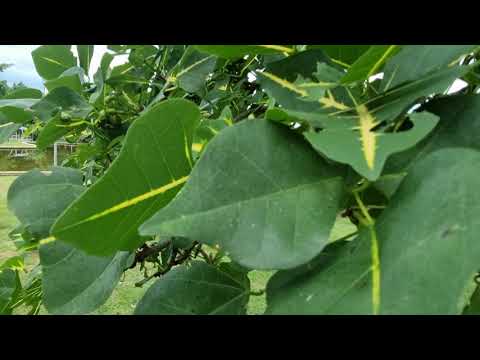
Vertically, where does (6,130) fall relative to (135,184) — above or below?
below

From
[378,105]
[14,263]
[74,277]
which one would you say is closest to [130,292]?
[14,263]

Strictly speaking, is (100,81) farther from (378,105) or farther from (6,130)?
(378,105)

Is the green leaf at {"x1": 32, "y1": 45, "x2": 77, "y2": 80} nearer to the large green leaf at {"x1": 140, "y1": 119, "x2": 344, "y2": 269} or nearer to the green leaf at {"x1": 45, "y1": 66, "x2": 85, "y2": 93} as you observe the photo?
the green leaf at {"x1": 45, "y1": 66, "x2": 85, "y2": 93}

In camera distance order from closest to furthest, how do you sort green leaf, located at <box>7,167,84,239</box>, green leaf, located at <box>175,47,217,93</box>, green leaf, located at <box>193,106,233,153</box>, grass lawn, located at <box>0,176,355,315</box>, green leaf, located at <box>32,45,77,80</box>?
green leaf, located at <box>193,106,233,153</box>, green leaf, located at <box>7,167,84,239</box>, green leaf, located at <box>175,47,217,93</box>, green leaf, located at <box>32,45,77,80</box>, grass lawn, located at <box>0,176,355,315</box>

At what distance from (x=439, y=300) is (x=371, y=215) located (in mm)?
116

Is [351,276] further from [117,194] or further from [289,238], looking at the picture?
[117,194]

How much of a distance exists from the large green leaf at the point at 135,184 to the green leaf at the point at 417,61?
154 millimetres

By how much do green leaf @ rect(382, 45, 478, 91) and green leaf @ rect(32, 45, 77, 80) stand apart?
0.70 m

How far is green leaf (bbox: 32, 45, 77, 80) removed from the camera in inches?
34.5

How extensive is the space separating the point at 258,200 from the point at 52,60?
752 millimetres

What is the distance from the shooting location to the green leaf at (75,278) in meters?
0.47

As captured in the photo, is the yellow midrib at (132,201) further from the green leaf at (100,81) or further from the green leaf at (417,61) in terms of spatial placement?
the green leaf at (100,81)

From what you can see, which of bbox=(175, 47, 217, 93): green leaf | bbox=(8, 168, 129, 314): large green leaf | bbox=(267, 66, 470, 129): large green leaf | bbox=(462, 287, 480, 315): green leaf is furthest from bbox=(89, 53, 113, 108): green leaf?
bbox=(462, 287, 480, 315): green leaf

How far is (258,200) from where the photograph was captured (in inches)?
11.7
